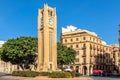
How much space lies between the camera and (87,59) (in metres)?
116

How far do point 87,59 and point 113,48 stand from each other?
27573 millimetres

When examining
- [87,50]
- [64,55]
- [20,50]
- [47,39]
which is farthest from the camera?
[87,50]

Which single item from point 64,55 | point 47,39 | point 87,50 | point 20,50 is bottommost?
point 64,55

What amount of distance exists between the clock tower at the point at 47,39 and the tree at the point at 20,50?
495 centimetres

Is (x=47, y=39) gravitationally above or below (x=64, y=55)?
above

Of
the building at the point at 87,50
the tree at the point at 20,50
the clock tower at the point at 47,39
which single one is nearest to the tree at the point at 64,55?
the tree at the point at 20,50

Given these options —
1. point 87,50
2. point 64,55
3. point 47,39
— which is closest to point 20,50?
point 47,39

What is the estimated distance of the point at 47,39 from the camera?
245 ft

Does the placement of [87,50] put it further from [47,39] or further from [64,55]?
[47,39]

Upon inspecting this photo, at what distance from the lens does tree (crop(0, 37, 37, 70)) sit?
7869 centimetres

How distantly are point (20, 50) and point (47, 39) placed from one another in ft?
30.6

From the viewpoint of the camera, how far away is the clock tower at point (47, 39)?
242 ft

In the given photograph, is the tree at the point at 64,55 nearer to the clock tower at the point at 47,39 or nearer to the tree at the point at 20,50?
the tree at the point at 20,50

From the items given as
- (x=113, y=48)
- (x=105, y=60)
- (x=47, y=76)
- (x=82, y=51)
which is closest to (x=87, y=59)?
(x=82, y=51)
